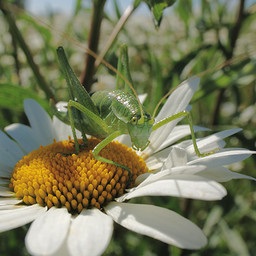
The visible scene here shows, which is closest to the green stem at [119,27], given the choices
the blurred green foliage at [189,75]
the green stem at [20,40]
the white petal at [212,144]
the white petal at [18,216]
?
the blurred green foliage at [189,75]

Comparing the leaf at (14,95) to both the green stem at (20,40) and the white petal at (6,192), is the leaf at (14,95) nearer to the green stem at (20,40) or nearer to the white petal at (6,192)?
the green stem at (20,40)

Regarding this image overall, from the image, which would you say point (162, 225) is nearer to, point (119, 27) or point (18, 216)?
point (18, 216)

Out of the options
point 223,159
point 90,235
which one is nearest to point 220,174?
point 223,159

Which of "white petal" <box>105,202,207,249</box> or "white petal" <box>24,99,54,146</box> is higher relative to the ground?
"white petal" <box>24,99,54,146</box>

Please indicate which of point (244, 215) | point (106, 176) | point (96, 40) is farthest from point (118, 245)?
point (96, 40)

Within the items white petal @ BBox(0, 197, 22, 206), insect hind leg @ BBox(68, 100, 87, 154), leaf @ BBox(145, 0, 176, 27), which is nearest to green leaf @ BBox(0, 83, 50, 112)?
insect hind leg @ BBox(68, 100, 87, 154)

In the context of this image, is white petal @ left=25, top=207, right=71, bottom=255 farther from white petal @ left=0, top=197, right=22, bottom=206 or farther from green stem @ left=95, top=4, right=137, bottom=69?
green stem @ left=95, top=4, right=137, bottom=69
